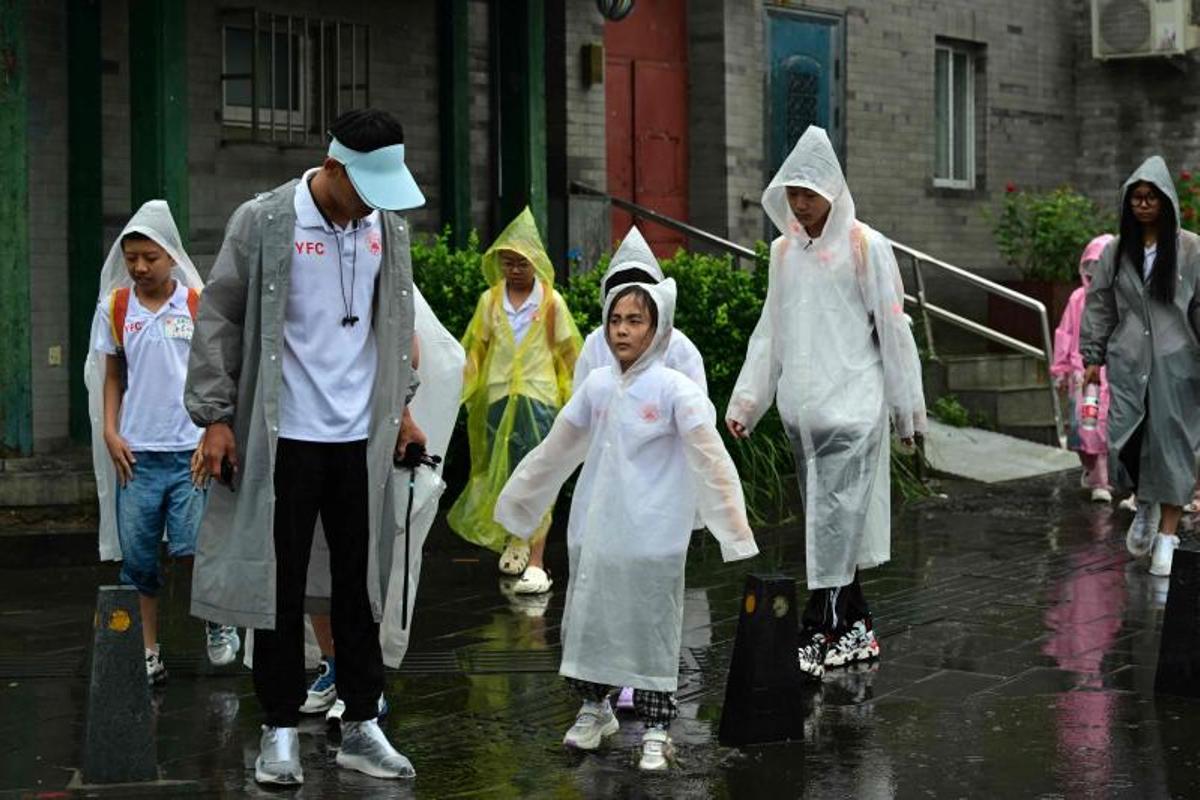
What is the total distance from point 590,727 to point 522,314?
11.6ft

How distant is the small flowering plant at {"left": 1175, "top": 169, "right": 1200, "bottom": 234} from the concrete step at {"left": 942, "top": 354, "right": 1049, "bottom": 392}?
7.42 ft

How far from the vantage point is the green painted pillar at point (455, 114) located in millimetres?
14062

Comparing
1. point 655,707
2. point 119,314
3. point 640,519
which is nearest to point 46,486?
point 119,314

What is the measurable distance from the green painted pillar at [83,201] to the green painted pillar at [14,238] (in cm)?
55

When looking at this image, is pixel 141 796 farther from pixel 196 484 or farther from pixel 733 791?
pixel 733 791

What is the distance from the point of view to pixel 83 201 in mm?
11742

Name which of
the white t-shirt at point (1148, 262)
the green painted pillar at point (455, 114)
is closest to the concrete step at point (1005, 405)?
the green painted pillar at point (455, 114)

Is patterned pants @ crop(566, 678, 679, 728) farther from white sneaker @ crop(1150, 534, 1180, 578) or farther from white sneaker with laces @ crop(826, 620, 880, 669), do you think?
white sneaker @ crop(1150, 534, 1180, 578)

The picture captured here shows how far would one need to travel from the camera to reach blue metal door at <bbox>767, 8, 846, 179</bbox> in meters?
16.9

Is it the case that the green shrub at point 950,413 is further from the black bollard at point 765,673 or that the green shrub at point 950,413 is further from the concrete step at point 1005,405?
the black bollard at point 765,673

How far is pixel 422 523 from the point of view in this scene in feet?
22.3

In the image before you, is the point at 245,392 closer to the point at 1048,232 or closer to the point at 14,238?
the point at 14,238

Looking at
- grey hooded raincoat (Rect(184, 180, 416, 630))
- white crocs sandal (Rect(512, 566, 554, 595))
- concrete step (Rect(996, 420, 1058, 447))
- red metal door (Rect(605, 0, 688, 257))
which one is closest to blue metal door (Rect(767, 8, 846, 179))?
red metal door (Rect(605, 0, 688, 257))

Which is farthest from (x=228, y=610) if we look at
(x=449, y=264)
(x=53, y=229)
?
(x=53, y=229)
